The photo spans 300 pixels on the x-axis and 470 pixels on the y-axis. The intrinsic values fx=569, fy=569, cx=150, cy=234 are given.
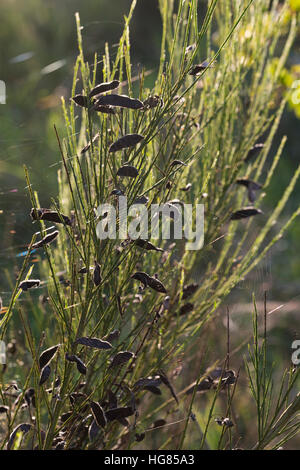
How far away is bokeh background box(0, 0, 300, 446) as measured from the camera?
82cm

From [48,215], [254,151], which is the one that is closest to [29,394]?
[48,215]

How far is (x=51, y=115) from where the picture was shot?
173cm

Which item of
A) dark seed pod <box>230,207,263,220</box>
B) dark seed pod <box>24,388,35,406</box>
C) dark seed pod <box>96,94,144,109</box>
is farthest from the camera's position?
dark seed pod <box>230,207,263,220</box>

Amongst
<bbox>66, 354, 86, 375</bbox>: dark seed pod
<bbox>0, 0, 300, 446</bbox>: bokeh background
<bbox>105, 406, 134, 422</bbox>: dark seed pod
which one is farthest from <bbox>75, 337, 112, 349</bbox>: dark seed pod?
<bbox>0, 0, 300, 446</bbox>: bokeh background

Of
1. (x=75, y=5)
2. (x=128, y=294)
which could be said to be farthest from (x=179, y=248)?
(x=75, y=5)

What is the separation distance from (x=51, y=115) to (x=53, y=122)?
41.8 inches

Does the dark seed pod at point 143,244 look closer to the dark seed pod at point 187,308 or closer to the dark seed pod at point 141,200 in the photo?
the dark seed pod at point 141,200

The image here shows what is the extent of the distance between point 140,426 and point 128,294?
0.21 meters

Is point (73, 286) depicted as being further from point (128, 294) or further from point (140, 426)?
point (140, 426)

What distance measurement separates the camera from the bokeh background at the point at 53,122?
823 millimetres

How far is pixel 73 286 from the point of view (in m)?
0.65

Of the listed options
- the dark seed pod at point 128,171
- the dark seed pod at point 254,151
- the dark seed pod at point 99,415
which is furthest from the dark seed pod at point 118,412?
the dark seed pod at point 254,151

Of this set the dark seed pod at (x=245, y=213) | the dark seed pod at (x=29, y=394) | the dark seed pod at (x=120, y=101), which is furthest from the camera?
the dark seed pod at (x=245, y=213)

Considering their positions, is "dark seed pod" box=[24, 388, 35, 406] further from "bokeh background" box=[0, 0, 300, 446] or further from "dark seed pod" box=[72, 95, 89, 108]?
"dark seed pod" box=[72, 95, 89, 108]
